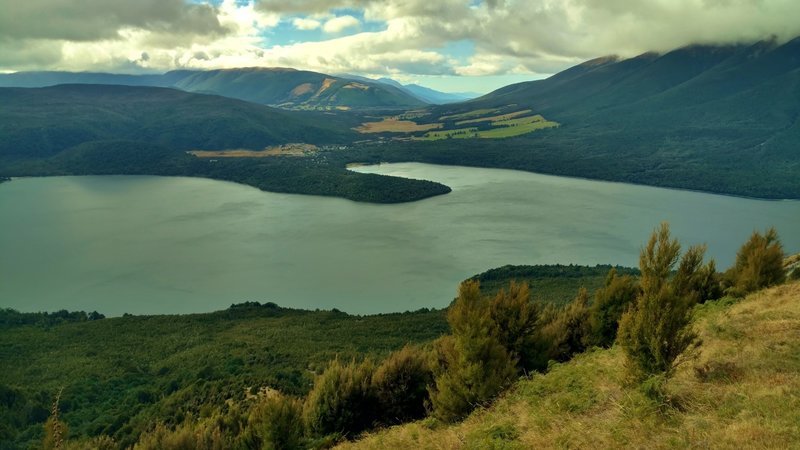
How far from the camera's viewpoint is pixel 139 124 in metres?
175

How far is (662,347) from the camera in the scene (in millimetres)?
9359

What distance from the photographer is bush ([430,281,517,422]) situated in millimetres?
12102

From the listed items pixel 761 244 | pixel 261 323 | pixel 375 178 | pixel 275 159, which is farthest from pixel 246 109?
pixel 761 244

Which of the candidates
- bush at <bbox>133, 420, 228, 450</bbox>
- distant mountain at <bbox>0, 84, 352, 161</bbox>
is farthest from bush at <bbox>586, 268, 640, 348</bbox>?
distant mountain at <bbox>0, 84, 352, 161</bbox>

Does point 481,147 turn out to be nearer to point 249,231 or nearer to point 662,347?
point 249,231

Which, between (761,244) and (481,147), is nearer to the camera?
(761,244)

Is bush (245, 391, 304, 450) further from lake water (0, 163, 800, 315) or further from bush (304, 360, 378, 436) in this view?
lake water (0, 163, 800, 315)

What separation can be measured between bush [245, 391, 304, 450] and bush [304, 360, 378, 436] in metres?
1.01

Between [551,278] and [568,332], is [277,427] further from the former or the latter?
[551,278]

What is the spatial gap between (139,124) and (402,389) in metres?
186

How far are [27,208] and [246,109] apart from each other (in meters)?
110

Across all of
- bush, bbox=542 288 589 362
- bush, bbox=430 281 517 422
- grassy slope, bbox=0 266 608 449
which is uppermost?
bush, bbox=430 281 517 422

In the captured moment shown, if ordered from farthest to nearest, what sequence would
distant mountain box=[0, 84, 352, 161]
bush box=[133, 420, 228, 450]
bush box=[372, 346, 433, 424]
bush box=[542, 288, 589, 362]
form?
distant mountain box=[0, 84, 352, 161] → bush box=[542, 288, 589, 362] → bush box=[372, 346, 433, 424] → bush box=[133, 420, 228, 450]

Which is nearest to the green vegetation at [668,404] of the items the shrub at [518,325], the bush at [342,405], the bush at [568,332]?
the shrub at [518,325]
